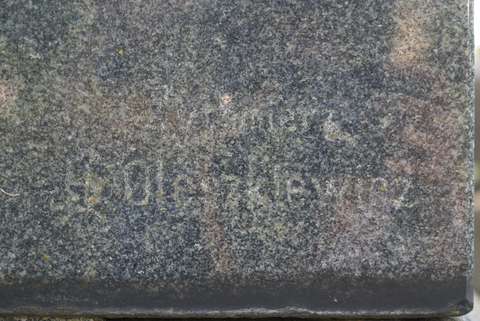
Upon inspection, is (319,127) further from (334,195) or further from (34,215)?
(34,215)

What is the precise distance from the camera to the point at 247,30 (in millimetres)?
1499

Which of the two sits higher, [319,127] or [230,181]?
[319,127]

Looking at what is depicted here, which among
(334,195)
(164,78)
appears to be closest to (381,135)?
(334,195)

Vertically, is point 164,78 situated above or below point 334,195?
above

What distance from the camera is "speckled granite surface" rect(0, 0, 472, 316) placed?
1491 mm

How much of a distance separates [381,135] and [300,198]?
0.29 metres

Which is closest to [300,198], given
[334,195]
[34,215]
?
[334,195]

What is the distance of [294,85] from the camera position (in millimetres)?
1499

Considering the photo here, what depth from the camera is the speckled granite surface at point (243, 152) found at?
1491 mm

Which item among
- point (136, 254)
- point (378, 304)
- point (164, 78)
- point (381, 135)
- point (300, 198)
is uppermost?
point (164, 78)

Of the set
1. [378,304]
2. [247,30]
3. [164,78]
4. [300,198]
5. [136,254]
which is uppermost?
[247,30]

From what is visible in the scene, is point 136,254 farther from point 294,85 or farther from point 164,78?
point 294,85

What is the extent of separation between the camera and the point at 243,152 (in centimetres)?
151

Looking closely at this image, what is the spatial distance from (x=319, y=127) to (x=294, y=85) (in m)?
0.14
